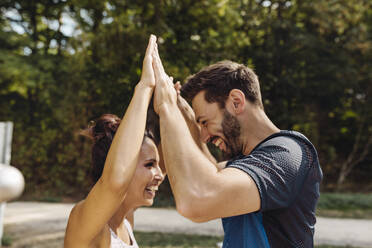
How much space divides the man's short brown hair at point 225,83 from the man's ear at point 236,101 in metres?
0.04

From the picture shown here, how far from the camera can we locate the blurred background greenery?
10984mm

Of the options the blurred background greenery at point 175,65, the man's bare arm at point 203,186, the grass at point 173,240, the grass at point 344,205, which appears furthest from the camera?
the blurred background greenery at point 175,65

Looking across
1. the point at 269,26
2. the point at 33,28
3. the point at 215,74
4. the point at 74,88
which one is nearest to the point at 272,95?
the point at 269,26

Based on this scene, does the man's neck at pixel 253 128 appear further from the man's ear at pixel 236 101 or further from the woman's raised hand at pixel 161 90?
the woman's raised hand at pixel 161 90

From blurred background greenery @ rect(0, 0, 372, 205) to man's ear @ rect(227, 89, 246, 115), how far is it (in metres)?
7.87

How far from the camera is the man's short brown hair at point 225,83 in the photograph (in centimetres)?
197

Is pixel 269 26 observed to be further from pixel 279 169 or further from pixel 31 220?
pixel 279 169

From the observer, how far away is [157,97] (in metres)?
1.76

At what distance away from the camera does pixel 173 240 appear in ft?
22.5

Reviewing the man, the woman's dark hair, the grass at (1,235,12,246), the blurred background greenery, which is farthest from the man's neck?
the blurred background greenery

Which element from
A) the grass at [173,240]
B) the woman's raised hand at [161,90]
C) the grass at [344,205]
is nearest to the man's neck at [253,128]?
the woman's raised hand at [161,90]

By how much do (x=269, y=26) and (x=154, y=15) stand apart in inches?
178

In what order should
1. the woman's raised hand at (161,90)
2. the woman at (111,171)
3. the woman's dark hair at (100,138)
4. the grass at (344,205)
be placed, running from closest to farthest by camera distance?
the woman at (111,171)
the woman's raised hand at (161,90)
the woman's dark hair at (100,138)
the grass at (344,205)

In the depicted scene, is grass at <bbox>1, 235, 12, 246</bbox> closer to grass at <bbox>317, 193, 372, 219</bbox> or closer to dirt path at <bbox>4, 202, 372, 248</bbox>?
dirt path at <bbox>4, 202, 372, 248</bbox>
